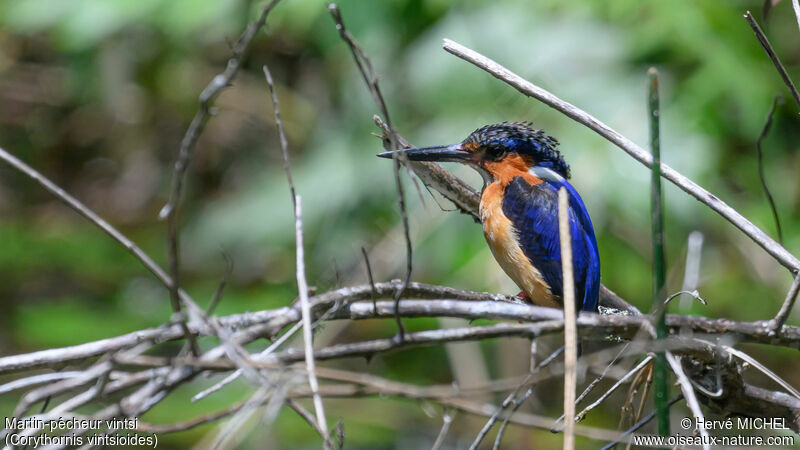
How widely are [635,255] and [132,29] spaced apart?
3.84 m

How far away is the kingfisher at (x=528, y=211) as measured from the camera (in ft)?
8.61

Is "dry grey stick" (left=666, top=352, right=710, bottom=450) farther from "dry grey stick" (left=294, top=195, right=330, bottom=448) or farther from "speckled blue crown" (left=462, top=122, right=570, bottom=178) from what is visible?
"speckled blue crown" (left=462, top=122, right=570, bottom=178)

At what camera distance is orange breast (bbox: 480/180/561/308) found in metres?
2.66

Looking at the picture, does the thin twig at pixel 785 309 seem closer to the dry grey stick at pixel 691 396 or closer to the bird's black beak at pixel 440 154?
the dry grey stick at pixel 691 396

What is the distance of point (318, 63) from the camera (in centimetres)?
570

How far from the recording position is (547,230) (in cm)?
273

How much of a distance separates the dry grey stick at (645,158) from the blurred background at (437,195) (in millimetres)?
1488

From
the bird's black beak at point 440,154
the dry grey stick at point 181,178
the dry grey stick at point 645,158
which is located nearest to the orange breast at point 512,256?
the bird's black beak at point 440,154

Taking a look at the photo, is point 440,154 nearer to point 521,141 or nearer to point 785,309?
point 521,141

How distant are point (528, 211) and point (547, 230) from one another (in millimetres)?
99

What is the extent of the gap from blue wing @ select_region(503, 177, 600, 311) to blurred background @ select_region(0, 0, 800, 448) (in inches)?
30.1

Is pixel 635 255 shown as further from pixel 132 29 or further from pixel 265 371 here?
pixel 132 29

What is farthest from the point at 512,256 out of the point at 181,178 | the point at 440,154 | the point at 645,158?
the point at 181,178

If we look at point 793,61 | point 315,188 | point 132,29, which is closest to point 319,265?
point 315,188
